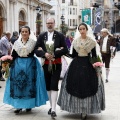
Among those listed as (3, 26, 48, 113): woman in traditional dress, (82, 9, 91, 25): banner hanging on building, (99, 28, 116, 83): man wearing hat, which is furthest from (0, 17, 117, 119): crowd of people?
(82, 9, 91, 25): banner hanging on building

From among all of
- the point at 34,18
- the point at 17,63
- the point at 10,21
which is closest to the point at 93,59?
the point at 17,63

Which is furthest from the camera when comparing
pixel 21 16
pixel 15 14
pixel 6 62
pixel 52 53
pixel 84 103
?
pixel 21 16

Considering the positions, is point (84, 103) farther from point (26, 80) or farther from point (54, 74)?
point (26, 80)

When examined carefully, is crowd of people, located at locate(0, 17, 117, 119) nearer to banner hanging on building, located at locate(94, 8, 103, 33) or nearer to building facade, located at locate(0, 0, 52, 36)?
building facade, located at locate(0, 0, 52, 36)

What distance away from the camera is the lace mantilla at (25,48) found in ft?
20.8

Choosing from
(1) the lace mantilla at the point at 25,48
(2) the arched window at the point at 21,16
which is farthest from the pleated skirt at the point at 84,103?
(2) the arched window at the point at 21,16

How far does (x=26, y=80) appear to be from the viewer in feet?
20.8

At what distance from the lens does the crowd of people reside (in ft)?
19.6


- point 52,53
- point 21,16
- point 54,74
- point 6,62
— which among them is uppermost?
point 21,16

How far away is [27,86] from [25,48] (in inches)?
27.7

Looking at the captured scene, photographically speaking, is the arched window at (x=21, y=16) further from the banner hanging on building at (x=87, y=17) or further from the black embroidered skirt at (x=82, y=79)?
the black embroidered skirt at (x=82, y=79)

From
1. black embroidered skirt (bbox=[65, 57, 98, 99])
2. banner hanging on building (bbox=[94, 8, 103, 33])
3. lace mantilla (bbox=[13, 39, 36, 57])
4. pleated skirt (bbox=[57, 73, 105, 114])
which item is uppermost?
banner hanging on building (bbox=[94, 8, 103, 33])

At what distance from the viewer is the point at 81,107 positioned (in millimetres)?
5906

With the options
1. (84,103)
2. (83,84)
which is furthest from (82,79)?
(84,103)
